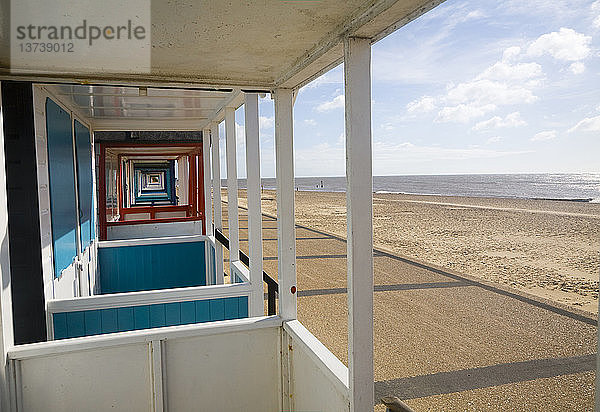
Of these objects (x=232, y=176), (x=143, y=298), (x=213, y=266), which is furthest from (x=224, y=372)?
(x=213, y=266)

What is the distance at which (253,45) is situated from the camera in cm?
195

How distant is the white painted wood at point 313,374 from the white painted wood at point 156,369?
0.72 meters

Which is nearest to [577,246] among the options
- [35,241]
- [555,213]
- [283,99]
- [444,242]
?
[444,242]

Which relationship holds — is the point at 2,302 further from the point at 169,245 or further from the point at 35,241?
the point at 169,245

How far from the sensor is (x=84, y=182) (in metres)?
4.62

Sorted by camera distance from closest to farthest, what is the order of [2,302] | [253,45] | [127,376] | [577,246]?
[253,45], [2,302], [127,376], [577,246]

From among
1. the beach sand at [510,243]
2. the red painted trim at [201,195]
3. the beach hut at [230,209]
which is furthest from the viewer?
the beach sand at [510,243]

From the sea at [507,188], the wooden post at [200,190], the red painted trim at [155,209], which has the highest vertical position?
the wooden post at [200,190]

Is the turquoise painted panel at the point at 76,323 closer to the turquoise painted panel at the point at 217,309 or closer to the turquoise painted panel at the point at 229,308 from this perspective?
the turquoise painted panel at the point at 217,309

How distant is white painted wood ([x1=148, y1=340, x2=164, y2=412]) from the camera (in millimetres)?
2412

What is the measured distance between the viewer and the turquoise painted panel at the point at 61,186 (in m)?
3.13

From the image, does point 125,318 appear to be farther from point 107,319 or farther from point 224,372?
point 224,372

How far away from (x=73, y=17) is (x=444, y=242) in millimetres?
13770

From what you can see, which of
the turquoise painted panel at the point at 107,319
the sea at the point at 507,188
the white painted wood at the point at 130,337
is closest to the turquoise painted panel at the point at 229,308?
the turquoise painted panel at the point at 107,319
